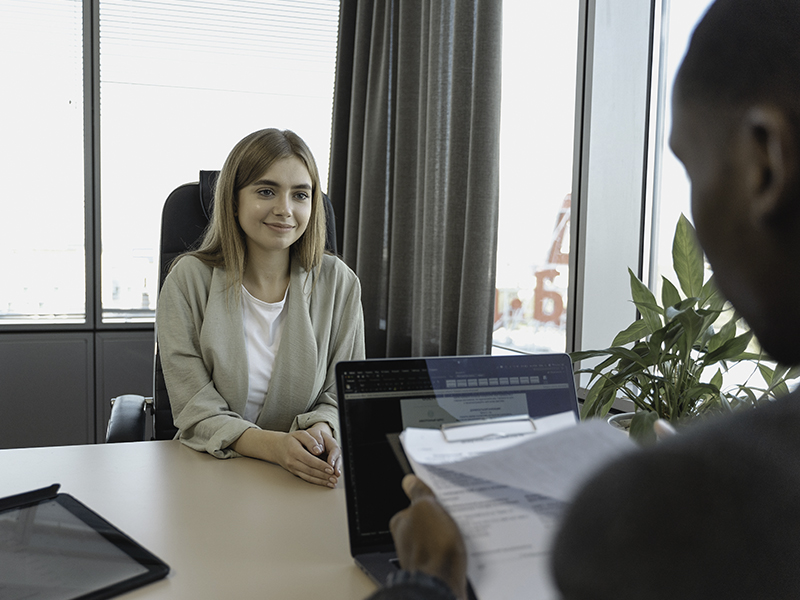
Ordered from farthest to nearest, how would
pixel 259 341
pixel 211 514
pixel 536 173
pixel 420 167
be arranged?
pixel 420 167, pixel 536 173, pixel 259 341, pixel 211 514

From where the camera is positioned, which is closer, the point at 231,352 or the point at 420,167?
the point at 231,352

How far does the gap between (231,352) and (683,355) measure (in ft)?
3.14

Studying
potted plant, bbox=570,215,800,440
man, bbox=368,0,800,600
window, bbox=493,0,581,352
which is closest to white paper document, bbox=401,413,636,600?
man, bbox=368,0,800,600

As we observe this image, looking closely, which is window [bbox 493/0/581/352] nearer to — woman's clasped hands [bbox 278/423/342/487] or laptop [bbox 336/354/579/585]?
woman's clasped hands [bbox 278/423/342/487]

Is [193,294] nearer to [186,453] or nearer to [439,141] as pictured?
[186,453]

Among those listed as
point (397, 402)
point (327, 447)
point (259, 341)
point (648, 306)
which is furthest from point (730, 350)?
point (259, 341)

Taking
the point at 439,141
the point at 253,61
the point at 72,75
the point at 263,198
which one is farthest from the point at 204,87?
the point at 263,198

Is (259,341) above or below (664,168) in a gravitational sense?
below

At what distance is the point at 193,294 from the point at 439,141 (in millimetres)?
1066

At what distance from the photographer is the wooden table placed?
2.57 ft

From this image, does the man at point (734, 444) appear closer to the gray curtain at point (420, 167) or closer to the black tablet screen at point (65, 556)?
the black tablet screen at point (65, 556)

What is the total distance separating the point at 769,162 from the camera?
313 millimetres

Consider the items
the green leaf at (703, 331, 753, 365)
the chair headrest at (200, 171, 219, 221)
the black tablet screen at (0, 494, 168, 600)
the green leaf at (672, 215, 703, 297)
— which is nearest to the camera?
the black tablet screen at (0, 494, 168, 600)

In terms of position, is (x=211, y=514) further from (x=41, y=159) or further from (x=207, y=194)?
(x=41, y=159)
